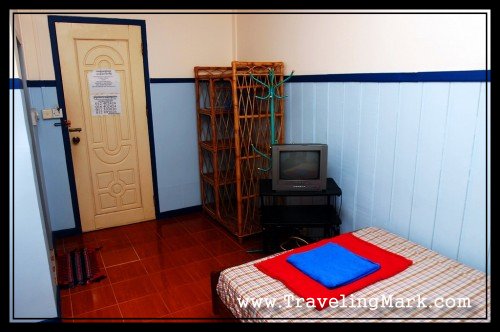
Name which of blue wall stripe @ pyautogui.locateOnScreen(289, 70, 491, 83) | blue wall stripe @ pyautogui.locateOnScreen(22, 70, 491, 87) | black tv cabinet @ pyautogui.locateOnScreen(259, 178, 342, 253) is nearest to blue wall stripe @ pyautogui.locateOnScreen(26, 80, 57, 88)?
blue wall stripe @ pyautogui.locateOnScreen(22, 70, 491, 87)

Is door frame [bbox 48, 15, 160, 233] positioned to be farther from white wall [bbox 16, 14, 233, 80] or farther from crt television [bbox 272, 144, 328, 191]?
crt television [bbox 272, 144, 328, 191]

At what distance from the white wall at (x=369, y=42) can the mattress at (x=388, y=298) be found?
1.09m

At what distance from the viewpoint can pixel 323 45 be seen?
107 inches

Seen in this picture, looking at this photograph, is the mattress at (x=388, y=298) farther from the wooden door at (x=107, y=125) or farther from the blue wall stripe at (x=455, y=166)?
the wooden door at (x=107, y=125)

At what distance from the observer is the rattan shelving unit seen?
3.07 m

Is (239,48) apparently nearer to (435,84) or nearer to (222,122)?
(222,122)

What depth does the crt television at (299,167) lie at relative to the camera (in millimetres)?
2615

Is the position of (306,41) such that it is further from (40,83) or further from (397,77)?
(40,83)

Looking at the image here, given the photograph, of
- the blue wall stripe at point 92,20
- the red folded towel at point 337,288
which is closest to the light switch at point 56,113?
the blue wall stripe at point 92,20

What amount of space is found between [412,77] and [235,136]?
4.76ft

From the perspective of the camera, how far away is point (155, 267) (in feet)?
9.25

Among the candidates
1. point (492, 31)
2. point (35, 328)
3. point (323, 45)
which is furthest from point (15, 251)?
point (492, 31)

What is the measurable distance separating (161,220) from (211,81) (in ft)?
5.27

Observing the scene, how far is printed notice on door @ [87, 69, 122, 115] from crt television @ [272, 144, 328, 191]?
5.66ft
